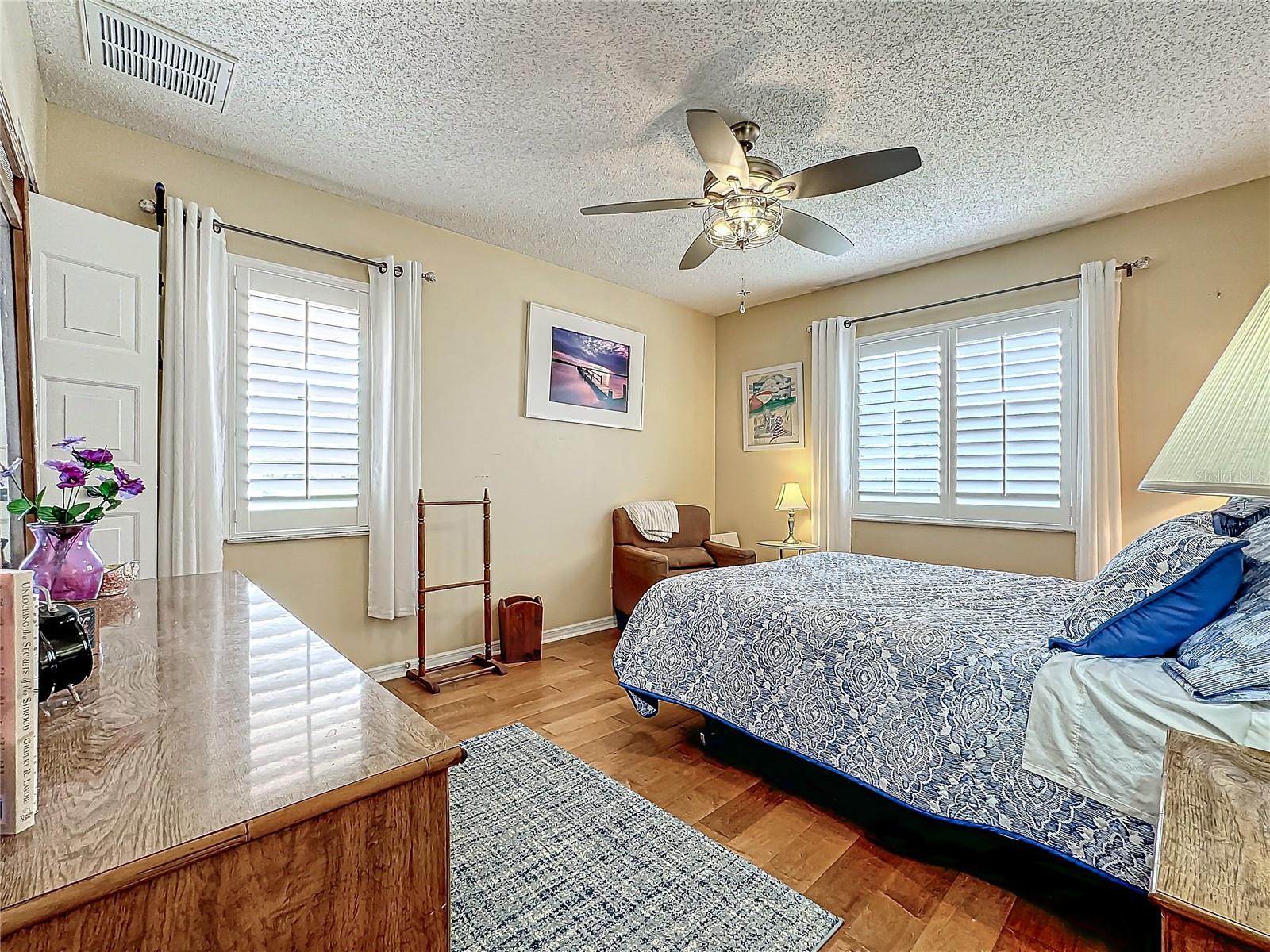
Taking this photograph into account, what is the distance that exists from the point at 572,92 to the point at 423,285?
66.0 inches

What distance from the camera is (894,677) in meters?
1.88

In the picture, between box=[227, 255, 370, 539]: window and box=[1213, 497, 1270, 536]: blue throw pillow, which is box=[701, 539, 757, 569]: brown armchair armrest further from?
box=[1213, 497, 1270, 536]: blue throw pillow

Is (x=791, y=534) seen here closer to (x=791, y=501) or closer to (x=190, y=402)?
(x=791, y=501)

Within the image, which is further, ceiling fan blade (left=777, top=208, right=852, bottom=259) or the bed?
ceiling fan blade (left=777, top=208, right=852, bottom=259)

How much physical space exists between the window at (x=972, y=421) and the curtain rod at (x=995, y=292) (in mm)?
135

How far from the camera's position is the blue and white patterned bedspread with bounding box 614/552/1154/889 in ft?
5.20

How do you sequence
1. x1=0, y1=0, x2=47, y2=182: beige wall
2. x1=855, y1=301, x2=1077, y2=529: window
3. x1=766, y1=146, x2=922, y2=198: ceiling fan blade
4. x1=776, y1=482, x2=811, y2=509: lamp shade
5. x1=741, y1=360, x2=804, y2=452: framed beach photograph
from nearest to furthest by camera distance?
x1=0, y1=0, x2=47, y2=182: beige wall → x1=766, y1=146, x2=922, y2=198: ceiling fan blade → x1=855, y1=301, x2=1077, y2=529: window → x1=776, y1=482, x2=811, y2=509: lamp shade → x1=741, y1=360, x2=804, y2=452: framed beach photograph

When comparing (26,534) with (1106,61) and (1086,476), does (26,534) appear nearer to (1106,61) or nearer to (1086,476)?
(1106,61)

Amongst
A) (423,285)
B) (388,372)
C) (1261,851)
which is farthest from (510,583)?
(1261,851)

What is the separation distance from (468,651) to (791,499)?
2.58m

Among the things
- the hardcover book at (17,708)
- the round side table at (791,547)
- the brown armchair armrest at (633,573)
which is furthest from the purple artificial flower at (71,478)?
the round side table at (791,547)

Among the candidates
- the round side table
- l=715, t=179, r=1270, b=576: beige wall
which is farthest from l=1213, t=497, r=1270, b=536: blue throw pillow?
the round side table

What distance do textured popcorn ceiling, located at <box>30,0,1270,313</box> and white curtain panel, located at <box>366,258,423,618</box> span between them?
21.4 inches

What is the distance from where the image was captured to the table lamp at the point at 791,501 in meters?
4.49
